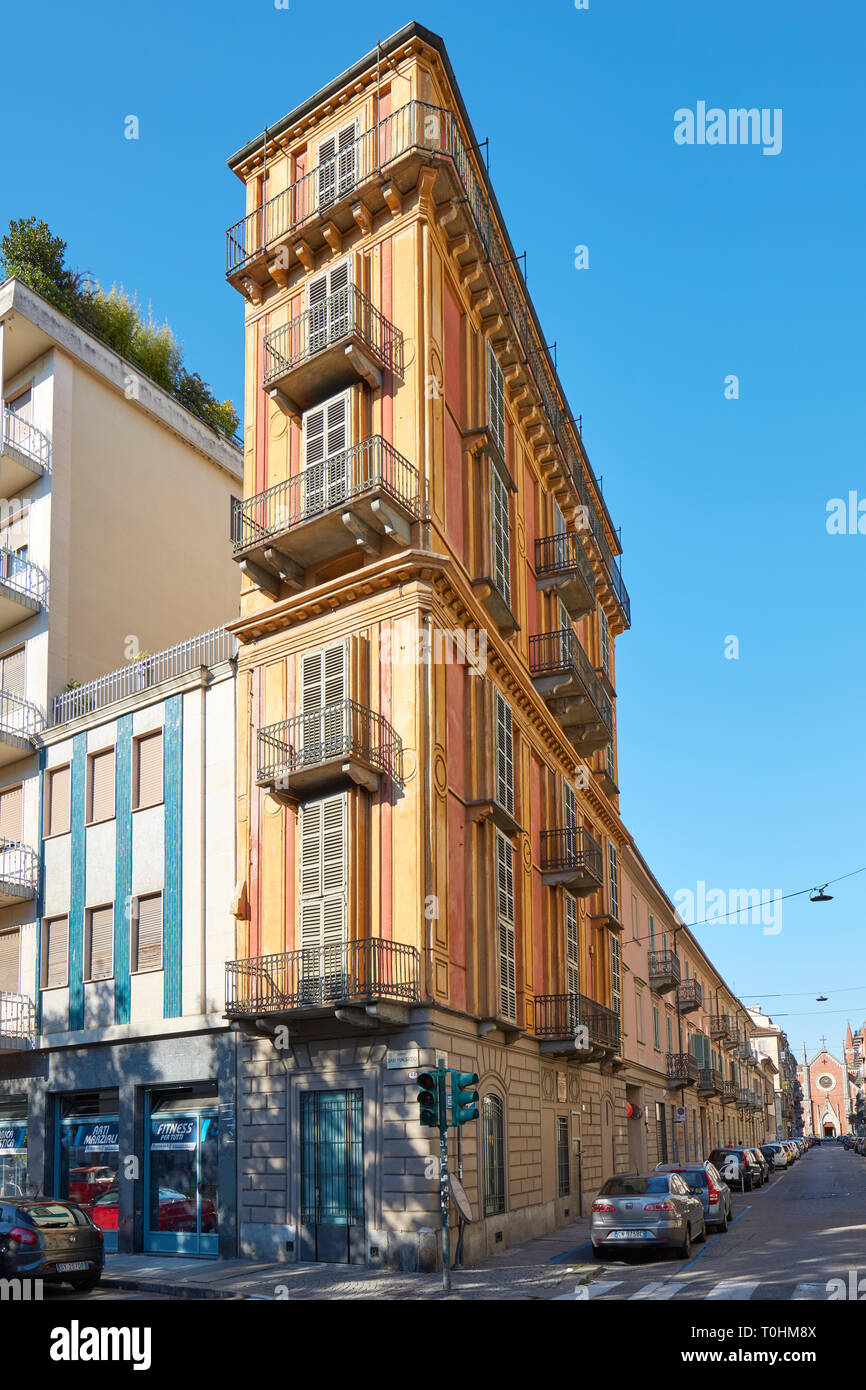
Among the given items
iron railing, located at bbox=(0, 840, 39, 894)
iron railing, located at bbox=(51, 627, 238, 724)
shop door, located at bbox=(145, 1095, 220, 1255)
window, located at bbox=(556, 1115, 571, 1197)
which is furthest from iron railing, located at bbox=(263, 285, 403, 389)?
window, located at bbox=(556, 1115, 571, 1197)

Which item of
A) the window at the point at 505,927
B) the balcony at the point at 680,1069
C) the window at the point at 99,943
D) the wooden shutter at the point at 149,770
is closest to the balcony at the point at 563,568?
the window at the point at 505,927

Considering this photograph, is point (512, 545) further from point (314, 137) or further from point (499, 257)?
point (314, 137)

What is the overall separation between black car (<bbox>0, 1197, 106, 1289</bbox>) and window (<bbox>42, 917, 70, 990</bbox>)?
813 centimetres

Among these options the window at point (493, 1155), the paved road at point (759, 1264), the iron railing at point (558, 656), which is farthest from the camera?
the iron railing at point (558, 656)

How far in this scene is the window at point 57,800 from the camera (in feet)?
90.2

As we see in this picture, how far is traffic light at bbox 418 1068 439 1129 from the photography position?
16.6 m

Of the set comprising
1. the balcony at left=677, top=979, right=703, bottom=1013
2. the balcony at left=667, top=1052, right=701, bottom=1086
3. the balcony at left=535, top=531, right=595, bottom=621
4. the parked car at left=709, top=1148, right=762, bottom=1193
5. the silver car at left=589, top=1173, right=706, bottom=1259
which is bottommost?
the parked car at left=709, top=1148, right=762, bottom=1193

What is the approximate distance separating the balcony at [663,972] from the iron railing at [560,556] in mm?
19522

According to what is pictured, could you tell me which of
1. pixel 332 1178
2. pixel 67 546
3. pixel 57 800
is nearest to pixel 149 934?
pixel 57 800

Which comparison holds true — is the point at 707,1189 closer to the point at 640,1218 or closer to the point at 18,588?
the point at 640,1218

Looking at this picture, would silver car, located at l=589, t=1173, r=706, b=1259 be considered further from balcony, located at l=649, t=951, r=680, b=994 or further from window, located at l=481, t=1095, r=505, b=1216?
balcony, located at l=649, t=951, r=680, b=994

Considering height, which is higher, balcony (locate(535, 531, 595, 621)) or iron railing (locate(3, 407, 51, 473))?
iron railing (locate(3, 407, 51, 473))

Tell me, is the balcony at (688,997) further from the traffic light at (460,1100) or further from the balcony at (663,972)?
the traffic light at (460,1100)
